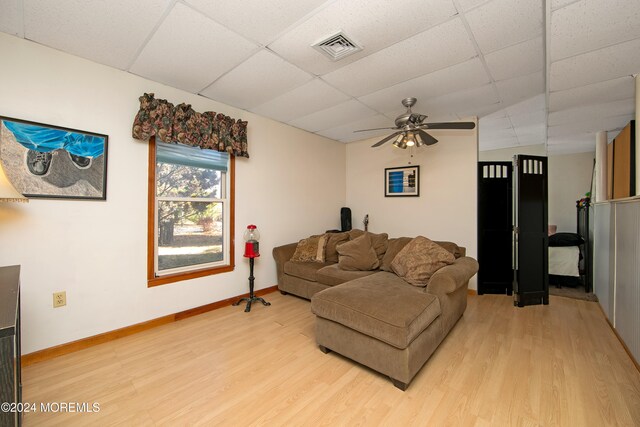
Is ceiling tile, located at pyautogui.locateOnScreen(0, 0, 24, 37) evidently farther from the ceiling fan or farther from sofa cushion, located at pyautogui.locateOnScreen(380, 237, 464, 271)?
sofa cushion, located at pyautogui.locateOnScreen(380, 237, 464, 271)

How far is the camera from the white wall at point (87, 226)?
6.91ft

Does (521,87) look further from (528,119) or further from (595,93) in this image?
(528,119)

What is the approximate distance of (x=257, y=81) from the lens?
278cm

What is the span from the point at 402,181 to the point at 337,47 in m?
2.80

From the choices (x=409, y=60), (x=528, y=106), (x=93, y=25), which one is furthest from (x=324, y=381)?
(x=528, y=106)

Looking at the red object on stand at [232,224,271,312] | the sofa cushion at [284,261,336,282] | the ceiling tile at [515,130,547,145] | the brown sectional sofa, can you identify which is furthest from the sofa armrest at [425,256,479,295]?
the ceiling tile at [515,130,547,145]

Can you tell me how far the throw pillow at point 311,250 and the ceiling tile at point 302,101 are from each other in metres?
1.81

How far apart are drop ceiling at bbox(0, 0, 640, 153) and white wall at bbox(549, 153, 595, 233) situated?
2296 millimetres

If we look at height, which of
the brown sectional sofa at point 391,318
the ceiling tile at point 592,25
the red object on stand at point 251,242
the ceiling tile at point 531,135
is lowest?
the brown sectional sofa at point 391,318

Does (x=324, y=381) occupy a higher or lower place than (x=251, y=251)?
lower

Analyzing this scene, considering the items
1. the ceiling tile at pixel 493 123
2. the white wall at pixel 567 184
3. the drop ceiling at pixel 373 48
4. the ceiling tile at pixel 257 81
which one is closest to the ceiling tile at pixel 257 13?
the drop ceiling at pixel 373 48

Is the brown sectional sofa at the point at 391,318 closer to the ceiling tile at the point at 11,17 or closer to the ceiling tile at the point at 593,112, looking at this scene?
the ceiling tile at the point at 593,112

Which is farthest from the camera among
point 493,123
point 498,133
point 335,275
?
point 498,133

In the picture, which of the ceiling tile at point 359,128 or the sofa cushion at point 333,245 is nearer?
the sofa cushion at point 333,245
